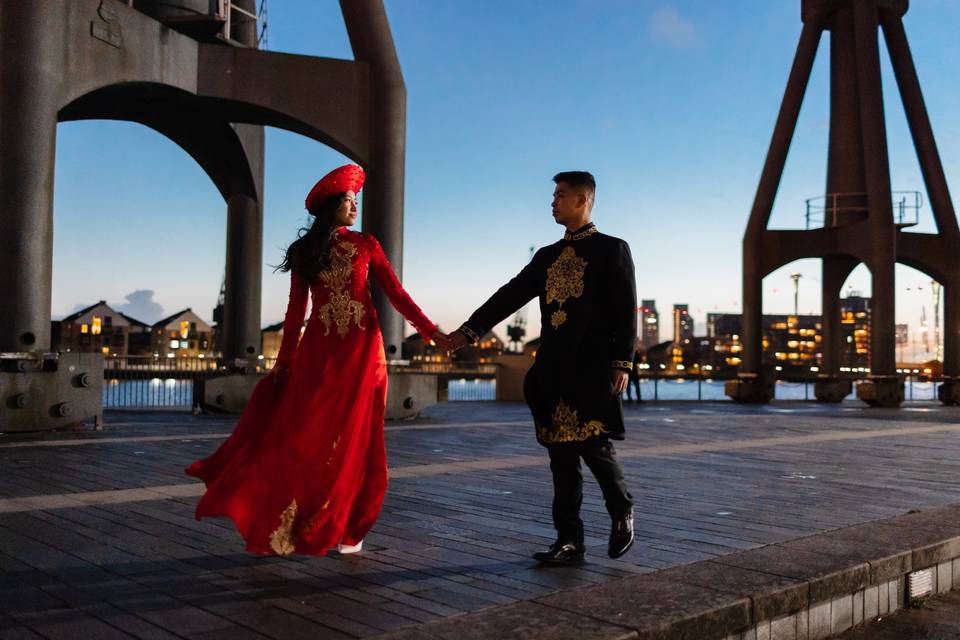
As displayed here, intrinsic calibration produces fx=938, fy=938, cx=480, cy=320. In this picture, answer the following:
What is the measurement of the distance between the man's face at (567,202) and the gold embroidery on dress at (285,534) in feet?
6.99

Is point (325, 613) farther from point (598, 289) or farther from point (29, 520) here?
point (29, 520)

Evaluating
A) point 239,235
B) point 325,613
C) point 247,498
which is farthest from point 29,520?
point 239,235

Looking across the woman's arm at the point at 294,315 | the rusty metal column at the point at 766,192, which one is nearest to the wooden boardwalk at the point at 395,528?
the woman's arm at the point at 294,315

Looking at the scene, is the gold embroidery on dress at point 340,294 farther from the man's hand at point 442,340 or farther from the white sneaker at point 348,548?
the white sneaker at point 348,548

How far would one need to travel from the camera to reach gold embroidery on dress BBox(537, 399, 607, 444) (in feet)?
16.4

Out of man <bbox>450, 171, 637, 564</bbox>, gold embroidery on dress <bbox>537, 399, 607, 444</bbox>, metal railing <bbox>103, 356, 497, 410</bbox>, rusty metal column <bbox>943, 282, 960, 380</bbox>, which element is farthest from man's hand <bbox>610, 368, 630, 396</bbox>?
rusty metal column <bbox>943, 282, 960, 380</bbox>

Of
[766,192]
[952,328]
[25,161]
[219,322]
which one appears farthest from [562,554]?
[219,322]

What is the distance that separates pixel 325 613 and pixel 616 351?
6.93 ft

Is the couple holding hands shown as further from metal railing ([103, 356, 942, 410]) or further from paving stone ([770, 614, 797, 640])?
metal railing ([103, 356, 942, 410])

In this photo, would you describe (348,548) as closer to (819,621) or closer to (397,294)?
(397,294)

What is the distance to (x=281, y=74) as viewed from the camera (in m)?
17.1

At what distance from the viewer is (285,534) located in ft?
16.1

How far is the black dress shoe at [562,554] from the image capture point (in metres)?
4.93

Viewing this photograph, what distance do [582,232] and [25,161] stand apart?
10.7 m
